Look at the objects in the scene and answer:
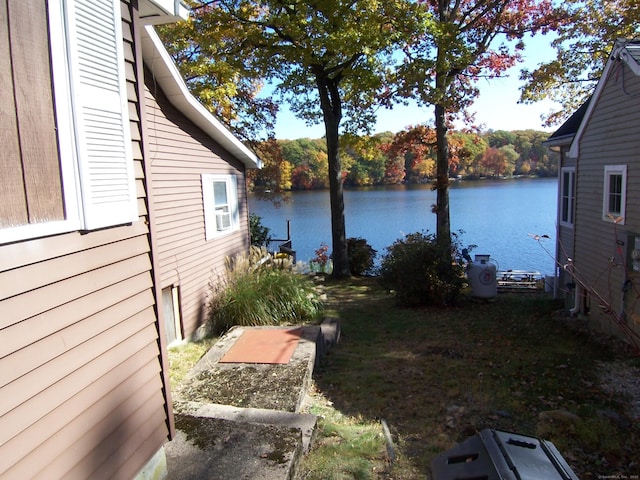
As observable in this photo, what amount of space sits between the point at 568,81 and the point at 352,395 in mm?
17861

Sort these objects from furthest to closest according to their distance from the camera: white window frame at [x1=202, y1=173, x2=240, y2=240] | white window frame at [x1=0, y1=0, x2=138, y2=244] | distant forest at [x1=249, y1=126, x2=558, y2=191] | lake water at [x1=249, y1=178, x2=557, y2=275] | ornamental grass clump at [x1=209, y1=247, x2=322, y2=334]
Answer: lake water at [x1=249, y1=178, x2=557, y2=275], distant forest at [x1=249, y1=126, x2=558, y2=191], white window frame at [x1=202, y1=173, x2=240, y2=240], ornamental grass clump at [x1=209, y1=247, x2=322, y2=334], white window frame at [x1=0, y1=0, x2=138, y2=244]

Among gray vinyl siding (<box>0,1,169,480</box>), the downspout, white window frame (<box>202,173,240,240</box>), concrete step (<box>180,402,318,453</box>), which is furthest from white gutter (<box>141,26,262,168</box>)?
the downspout

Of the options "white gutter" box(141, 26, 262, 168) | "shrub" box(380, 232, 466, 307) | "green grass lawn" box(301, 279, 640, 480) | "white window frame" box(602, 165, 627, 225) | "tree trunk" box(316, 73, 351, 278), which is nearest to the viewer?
"green grass lawn" box(301, 279, 640, 480)

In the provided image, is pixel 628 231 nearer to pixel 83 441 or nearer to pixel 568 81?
pixel 83 441

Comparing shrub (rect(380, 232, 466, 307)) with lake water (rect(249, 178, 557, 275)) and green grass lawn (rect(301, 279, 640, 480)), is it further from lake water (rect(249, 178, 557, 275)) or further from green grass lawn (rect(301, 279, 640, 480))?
lake water (rect(249, 178, 557, 275))

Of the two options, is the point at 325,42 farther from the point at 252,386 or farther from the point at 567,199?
the point at 252,386

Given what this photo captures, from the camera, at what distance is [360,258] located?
16.1 m

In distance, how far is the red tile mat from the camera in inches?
231

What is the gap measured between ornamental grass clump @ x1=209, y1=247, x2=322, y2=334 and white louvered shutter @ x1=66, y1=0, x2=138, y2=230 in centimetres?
512

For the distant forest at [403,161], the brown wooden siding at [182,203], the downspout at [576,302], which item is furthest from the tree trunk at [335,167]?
the downspout at [576,302]

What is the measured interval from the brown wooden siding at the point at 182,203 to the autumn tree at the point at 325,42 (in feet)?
17.2

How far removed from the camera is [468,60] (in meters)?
13.0

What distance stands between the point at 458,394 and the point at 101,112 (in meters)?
5.01

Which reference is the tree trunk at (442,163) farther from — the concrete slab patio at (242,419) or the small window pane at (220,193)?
the concrete slab patio at (242,419)
